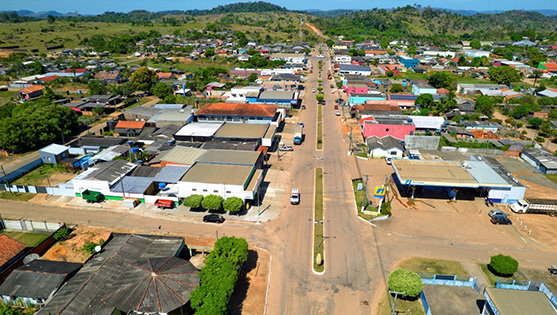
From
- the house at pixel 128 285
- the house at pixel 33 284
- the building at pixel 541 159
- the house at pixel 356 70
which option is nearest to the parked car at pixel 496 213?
the building at pixel 541 159

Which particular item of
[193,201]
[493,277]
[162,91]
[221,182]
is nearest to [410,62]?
[162,91]

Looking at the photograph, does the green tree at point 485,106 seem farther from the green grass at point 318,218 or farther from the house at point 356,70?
the green grass at point 318,218

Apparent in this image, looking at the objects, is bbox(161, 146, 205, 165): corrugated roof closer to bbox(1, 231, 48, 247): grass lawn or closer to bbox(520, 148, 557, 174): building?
bbox(1, 231, 48, 247): grass lawn

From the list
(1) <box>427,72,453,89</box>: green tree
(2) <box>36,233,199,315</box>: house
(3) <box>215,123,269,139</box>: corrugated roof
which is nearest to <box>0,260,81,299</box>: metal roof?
(2) <box>36,233,199,315</box>: house

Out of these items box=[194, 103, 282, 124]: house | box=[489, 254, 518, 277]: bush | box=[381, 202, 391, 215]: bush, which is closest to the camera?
box=[489, 254, 518, 277]: bush

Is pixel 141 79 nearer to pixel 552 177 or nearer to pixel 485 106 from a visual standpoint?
pixel 485 106

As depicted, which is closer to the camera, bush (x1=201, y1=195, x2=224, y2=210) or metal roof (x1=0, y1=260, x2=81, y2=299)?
metal roof (x1=0, y1=260, x2=81, y2=299)

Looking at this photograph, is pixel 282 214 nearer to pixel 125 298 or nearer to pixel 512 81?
pixel 125 298
